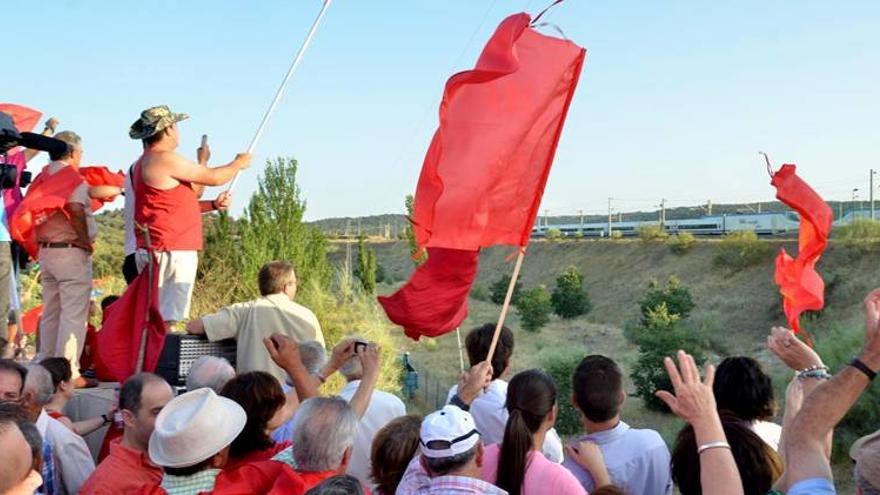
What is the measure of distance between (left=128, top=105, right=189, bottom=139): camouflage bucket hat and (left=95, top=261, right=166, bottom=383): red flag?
90cm

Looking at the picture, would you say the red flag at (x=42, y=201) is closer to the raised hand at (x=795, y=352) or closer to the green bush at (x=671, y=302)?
the raised hand at (x=795, y=352)

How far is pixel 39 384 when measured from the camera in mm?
4141

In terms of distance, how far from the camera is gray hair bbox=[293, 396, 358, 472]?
9.86 feet

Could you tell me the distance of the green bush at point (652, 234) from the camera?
195ft

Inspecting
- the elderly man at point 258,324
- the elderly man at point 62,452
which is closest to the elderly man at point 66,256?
the elderly man at point 258,324

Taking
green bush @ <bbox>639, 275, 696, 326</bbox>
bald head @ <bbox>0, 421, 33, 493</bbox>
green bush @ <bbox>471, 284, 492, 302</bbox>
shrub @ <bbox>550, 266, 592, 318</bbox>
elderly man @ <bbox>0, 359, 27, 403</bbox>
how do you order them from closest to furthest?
1. bald head @ <bbox>0, 421, 33, 493</bbox>
2. elderly man @ <bbox>0, 359, 27, 403</bbox>
3. green bush @ <bbox>639, 275, 696, 326</bbox>
4. shrub @ <bbox>550, 266, 592, 318</bbox>
5. green bush @ <bbox>471, 284, 492, 302</bbox>

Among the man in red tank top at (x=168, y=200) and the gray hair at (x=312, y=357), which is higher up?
the man in red tank top at (x=168, y=200)

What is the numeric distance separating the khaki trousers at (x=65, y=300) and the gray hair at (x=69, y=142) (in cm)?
69

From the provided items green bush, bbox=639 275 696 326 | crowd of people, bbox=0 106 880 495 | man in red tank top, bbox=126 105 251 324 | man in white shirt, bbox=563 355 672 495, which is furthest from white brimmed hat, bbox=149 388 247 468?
green bush, bbox=639 275 696 326

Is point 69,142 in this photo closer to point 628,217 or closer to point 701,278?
point 701,278

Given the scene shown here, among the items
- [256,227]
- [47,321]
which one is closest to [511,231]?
[47,321]

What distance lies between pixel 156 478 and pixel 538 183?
2.51 meters

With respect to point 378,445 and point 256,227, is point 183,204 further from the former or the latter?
point 256,227

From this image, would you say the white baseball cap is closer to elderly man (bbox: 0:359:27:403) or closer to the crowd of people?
the crowd of people
